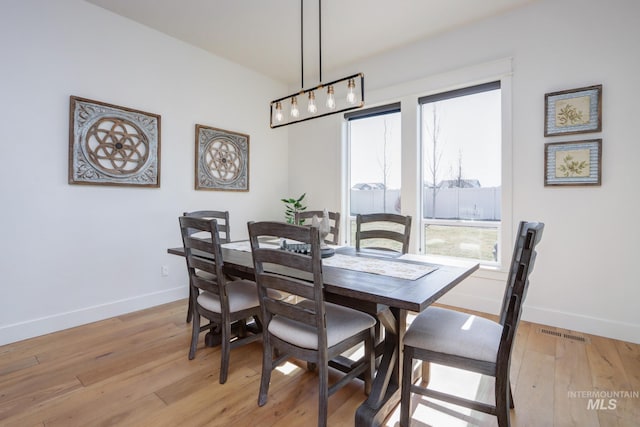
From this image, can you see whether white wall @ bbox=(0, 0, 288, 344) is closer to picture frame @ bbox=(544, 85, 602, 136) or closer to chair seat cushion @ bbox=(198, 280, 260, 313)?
chair seat cushion @ bbox=(198, 280, 260, 313)

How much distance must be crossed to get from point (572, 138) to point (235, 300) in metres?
2.98

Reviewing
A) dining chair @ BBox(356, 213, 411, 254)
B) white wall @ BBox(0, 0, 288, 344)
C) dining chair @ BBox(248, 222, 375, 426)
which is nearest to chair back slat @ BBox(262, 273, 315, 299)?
dining chair @ BBox(248, 222, 375, 426)

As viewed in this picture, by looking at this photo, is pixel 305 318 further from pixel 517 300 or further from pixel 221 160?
pixel 221 160

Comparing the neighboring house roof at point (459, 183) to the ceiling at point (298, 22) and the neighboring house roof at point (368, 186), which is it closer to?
the neighboring house roof at point (368, 186)

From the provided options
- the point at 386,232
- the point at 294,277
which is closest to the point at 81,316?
the point at 294,277

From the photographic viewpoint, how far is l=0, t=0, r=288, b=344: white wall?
238 centimetres

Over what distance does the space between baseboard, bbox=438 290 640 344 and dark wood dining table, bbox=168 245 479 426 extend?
4.81ft

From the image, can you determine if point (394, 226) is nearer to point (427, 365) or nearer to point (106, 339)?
point (427, 365)

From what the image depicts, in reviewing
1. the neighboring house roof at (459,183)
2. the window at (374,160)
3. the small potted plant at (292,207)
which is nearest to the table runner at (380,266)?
the neighboring house roof at (459,183)

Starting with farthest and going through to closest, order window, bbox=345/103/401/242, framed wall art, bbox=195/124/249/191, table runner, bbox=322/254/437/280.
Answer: window, bbox=345/103/401/242, framed wall art, bbox=195/124/249/191, table runner, bbox=322/254/437/280

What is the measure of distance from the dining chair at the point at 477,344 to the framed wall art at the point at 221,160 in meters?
2.90

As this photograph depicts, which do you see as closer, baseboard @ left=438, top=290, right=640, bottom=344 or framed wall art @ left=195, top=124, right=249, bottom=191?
baseboard @ left=438, top=290, right=640, bottom=344

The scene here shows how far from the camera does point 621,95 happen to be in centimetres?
237

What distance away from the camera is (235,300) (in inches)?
77.0
